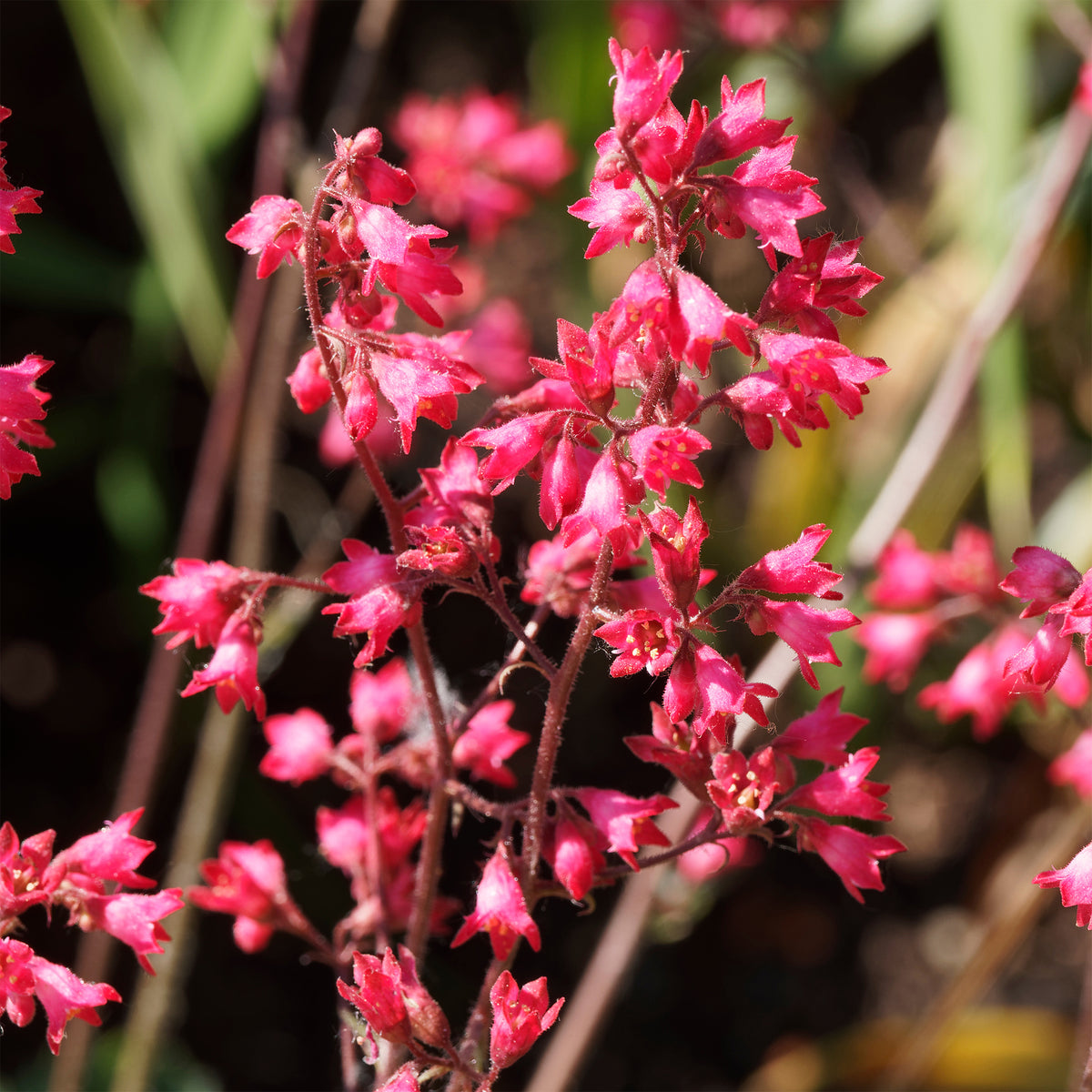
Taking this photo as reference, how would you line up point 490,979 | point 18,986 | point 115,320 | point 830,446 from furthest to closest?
point 115,320 → point 830,446 → point 490,979 → point 18,986

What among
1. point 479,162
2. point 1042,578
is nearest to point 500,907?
point 1042,578

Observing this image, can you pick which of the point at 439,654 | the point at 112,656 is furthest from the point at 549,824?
the point at 112,656

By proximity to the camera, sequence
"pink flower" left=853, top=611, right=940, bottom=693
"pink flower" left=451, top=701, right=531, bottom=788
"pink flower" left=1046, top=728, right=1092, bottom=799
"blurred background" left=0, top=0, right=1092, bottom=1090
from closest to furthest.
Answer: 1. "pink flower" left=451, top=701, right=531, bottom=788
2. "pink flower" left=1046, top=728, right=1092, bottom=799
3. "pink flower" left=853, top=611, right=940, bottom=693
4. "blurred background" left=0, top=0, right=1092, bottom=1090

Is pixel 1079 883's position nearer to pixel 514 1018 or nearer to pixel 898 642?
pixel 514 1018

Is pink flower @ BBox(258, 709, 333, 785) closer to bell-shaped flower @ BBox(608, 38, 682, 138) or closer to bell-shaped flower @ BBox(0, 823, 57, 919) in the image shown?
bell-shaped flower @ BBox(0, 823, 57, 919)

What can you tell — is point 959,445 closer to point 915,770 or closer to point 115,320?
point 915,770

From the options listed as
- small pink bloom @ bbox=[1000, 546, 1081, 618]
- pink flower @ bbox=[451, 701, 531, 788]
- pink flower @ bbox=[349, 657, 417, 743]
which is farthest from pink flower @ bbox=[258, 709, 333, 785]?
small pink bloom @ bbox=[1000, 546, 1081, 618]

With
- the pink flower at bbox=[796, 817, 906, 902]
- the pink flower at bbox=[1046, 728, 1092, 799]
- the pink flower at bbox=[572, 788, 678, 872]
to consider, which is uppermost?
the pink flower at bbox=[572, 788, 678, 872]
